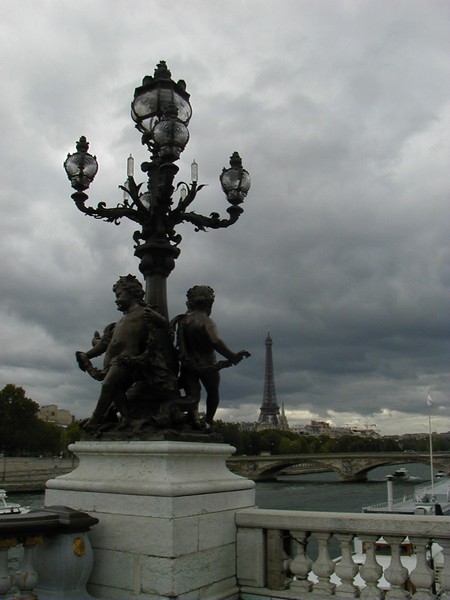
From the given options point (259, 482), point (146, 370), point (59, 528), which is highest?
point (146, 370)

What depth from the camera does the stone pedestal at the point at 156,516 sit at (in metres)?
4.86

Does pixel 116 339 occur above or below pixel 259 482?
above

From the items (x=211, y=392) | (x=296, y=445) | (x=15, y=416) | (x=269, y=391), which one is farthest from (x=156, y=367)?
(x=269, y=391)

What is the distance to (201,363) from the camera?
5.95 meters

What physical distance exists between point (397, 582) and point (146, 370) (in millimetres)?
2688

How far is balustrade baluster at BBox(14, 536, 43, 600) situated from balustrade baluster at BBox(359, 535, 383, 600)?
2.44m

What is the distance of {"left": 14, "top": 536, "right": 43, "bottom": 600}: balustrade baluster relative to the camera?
4.57 meters

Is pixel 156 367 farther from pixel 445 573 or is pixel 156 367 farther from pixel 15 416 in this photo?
pixel 15 416

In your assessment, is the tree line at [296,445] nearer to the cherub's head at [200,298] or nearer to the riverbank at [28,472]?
the riverbank at [28,472]

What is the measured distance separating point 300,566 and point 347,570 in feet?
1.54

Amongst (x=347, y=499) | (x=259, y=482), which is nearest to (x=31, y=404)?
(x=259, y=482)

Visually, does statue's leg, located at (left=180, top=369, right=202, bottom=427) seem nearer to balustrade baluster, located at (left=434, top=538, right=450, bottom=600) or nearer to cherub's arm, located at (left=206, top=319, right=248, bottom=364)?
cherub's arm, located at (left=206, top=319, right=248, bottom=364)

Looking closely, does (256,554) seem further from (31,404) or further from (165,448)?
(31,404)

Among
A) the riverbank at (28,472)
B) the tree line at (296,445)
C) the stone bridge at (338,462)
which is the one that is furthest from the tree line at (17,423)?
the tree line at (296,445)
